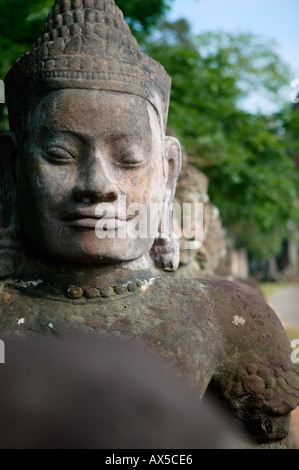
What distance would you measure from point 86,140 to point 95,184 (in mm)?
197

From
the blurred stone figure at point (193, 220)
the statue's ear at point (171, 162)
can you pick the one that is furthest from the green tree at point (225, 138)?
the statue's ear at point (171, 162)

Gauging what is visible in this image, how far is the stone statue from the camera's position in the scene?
6.66 ft

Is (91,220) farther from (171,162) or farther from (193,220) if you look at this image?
(193,220)

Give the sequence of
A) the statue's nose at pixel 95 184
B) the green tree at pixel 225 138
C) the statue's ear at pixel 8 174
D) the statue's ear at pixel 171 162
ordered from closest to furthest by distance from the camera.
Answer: the statue's nose at pixel 95 184 → the statue's ear at pixel 8 174 → the statue's ear at pixel 171 162 → the green tree at pixel 225 138

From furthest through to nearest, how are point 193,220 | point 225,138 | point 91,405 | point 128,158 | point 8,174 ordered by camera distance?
point 225,138, point 193,220, point 8,174, point 128,158, point 91,405

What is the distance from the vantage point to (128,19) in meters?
5.87

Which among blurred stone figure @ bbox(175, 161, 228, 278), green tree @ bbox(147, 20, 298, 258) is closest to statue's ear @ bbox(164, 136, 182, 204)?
blurred stone figure @ bbox(175, 161, 228, 278)

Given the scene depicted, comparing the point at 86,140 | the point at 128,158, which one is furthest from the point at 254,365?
the point at 86,140

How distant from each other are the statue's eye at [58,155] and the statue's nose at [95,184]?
0.30ft

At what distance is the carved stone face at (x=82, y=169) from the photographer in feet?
6.70

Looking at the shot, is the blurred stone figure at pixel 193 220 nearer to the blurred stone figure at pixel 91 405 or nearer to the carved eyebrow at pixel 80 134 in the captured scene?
the carved eyebrow at pixel 80 134

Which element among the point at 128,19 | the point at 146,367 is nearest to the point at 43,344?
the point at 146,367

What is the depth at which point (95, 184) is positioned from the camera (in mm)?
2004

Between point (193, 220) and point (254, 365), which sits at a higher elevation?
point (193, 220)
